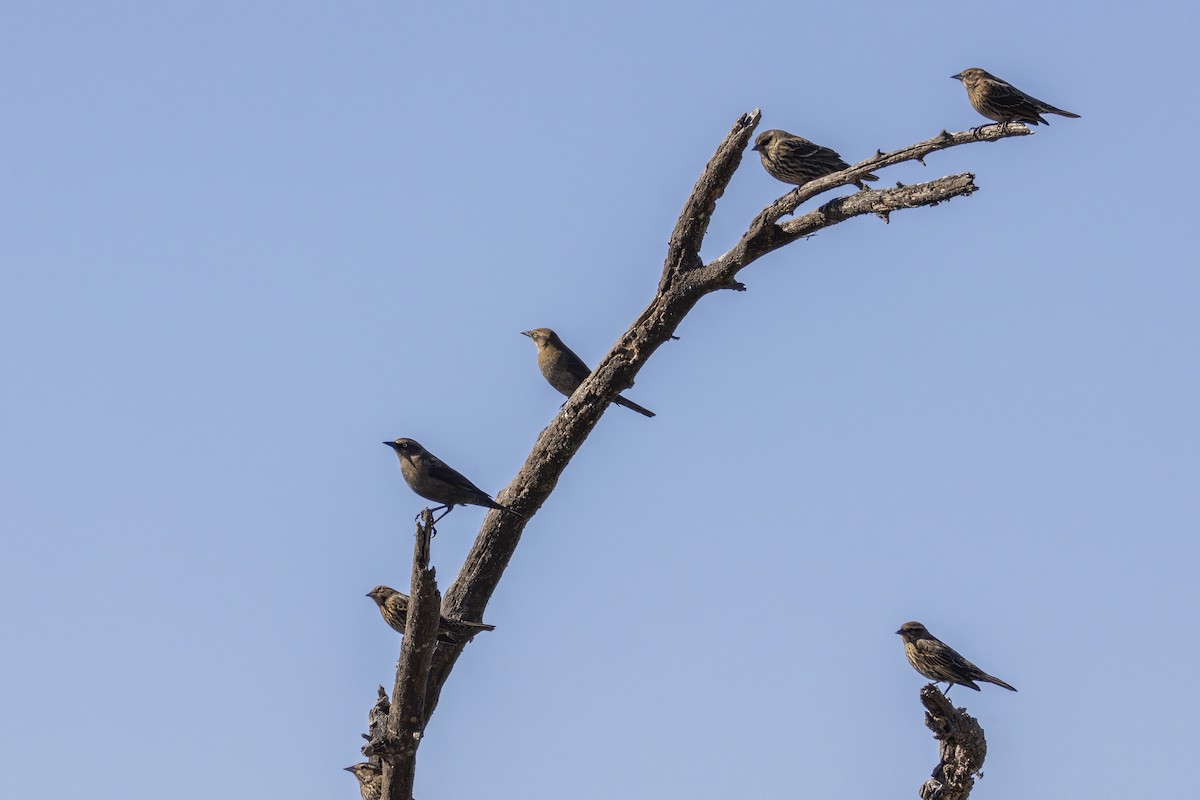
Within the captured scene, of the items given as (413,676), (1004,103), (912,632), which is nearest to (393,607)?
(413,676)

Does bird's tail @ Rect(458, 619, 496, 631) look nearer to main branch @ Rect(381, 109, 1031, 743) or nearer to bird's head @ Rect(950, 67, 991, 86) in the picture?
main branch @ Rect(381, 109, 1031, 743)

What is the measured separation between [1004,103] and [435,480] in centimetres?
581

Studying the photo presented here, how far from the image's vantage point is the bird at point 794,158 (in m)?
14.6

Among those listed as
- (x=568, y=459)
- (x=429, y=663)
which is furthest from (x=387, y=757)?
(x=568, y=459)

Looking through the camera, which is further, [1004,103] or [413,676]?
[1004,103]

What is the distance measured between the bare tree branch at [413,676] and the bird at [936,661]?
4628 mm

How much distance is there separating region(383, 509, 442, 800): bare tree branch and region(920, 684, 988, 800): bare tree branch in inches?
137

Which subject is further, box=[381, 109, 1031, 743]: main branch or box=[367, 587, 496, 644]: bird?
box=[367, 587, 496, 644]: bird

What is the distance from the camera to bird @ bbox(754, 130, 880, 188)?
1465 centimetres

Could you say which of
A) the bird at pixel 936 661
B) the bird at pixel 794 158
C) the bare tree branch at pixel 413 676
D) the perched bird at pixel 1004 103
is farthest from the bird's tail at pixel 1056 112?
the bare tree branch at pixel 413 676

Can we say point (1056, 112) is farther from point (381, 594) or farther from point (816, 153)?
point (381, 594)

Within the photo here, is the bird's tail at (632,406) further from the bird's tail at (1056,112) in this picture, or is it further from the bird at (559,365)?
the bird's tail at (1056,112)

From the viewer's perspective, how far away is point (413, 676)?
11820mm

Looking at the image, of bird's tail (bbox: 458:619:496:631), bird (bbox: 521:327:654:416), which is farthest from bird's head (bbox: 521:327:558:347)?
bird's tail (bbox: 458:619:496:631)
